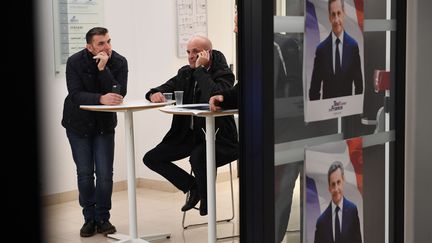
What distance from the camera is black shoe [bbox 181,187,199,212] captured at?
4953 mm

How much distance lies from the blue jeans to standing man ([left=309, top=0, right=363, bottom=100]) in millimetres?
3021

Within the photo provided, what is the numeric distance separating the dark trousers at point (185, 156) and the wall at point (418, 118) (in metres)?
2.12

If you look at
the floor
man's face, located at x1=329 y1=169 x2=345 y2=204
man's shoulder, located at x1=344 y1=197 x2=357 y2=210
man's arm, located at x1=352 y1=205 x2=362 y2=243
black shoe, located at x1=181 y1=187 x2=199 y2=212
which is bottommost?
the floor

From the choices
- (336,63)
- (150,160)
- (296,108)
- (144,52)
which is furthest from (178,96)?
(296,108)

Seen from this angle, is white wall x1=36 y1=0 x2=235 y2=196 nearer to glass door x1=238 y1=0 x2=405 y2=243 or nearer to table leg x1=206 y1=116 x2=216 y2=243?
table leg x1=206 y1=116 x2=216 y2=243

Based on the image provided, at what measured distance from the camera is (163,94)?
201 inches

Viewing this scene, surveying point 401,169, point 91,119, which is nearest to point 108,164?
point 91,119

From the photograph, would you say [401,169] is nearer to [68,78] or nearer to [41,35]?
[68,78]

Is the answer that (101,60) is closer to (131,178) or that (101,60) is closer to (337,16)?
(131,178)

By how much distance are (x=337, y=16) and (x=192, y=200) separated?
2865mm

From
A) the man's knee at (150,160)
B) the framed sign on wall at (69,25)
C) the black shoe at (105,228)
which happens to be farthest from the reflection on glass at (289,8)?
the framed sign on wall at (69,25)

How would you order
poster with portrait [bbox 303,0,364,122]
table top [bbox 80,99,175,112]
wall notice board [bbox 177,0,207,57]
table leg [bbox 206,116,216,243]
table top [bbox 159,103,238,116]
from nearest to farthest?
poster with portrait [bbox 303,0,364,122], table top [bbox 159,103,238,116], table leg [bbox 206,116,216,243], table top [bbox 80,99,175,112], wall notice board [bbox 177,0,207,57]

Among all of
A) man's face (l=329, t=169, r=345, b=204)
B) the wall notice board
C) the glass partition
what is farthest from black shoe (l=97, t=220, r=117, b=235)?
man's face (l=329, t=169, r=345, b=204)

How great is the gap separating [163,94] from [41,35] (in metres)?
1.47
